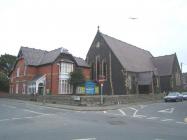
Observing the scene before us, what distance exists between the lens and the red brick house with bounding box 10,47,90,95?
4222 cm

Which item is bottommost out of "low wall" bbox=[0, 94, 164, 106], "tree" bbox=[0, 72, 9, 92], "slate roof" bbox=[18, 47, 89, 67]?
"low wall" bbox=[0, 94, 164, 106]

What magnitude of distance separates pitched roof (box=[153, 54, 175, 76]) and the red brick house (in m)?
20.1

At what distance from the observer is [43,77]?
43125mm

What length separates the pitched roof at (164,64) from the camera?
57009 mm

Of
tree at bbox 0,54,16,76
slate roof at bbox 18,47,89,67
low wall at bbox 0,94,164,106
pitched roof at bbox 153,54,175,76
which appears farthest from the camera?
tree at bbox 0,54,16,76

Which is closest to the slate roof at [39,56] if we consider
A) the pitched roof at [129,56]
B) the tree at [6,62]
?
the pitched roof at [129,56]

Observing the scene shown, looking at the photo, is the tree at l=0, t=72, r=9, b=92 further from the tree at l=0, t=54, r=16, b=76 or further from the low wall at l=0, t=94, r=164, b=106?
the low wall at l=0, t=94, r=164, b=106

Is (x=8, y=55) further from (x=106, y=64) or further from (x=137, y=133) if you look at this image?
(x=137, y=133)

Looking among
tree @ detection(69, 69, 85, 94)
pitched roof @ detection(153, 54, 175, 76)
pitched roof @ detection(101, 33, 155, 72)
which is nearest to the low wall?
tree @ detection(69, 69, 85, 94)

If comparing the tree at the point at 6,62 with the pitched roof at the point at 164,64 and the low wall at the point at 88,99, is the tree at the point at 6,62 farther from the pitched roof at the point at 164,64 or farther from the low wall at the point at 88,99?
the pitched roof at the point at 164,64

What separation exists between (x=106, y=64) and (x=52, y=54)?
10.9 meters

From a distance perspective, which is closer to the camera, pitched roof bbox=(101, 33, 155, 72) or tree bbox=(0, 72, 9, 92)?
pitched roof bbox=(101, 33, 155, 72)

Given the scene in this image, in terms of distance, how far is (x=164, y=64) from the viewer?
2331 inches

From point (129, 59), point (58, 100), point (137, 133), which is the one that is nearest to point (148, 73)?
point (129, 59)
